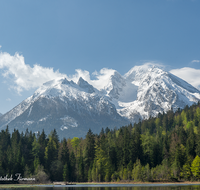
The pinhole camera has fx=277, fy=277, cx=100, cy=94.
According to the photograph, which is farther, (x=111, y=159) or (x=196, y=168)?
(x=111, y=159)

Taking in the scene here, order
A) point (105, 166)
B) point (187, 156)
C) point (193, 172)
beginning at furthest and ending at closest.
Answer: point (105, 166) < point (187, 156) < point (193, 172)

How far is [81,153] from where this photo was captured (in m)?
161

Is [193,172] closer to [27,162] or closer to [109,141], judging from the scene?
[109,141]

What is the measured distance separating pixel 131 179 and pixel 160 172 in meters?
13.5

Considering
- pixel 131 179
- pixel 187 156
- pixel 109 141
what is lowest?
pixel 131 179

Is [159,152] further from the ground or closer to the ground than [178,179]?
further from the ground

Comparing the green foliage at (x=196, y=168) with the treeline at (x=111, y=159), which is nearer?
the green foliage at (x=196, y=168)

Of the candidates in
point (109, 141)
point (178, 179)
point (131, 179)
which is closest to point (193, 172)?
point (178, 179)

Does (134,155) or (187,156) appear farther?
(134,155)

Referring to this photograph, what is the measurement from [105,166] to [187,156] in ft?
129

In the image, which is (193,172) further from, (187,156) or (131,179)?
(131,179)

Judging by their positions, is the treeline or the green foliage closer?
the green foliage

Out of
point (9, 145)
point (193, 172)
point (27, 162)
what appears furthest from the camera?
point (9, 145)

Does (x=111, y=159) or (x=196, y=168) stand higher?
(x=111, y=159)
